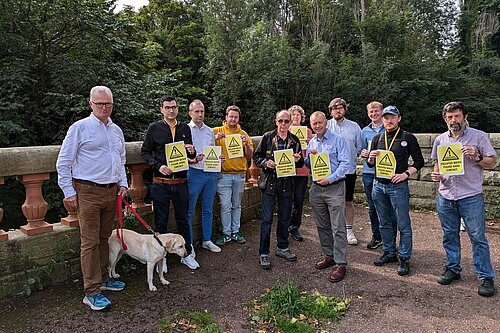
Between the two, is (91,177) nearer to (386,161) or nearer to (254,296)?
(254,296)

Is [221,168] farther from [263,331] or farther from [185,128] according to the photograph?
[263,331]

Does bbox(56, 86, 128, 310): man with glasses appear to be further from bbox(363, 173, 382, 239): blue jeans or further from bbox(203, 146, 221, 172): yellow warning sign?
bbox(363, 173, 382, 239): blue jeans

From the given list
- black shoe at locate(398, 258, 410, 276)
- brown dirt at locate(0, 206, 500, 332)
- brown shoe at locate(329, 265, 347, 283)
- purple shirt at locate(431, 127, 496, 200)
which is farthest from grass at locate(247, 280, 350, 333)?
purple shirt at locate(431, 127, 496, 200)

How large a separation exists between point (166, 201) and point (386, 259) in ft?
8.93

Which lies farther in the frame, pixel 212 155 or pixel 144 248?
pixel 212 155

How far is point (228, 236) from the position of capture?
5484 millimetres

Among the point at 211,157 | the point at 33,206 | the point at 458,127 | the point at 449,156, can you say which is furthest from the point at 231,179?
the point at 458,127

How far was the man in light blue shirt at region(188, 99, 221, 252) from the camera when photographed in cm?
483

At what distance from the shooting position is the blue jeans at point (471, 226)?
3.90m

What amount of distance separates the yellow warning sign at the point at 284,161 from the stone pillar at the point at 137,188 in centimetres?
163

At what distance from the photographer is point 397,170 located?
4.38 metres

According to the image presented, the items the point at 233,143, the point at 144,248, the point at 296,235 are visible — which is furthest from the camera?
the point at 296,235

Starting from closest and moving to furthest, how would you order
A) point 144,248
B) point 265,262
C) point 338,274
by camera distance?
1. point 144,248
2. point 338,274
3. point 265,262

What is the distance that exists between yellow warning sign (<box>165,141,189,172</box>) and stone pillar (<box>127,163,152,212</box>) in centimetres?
62
